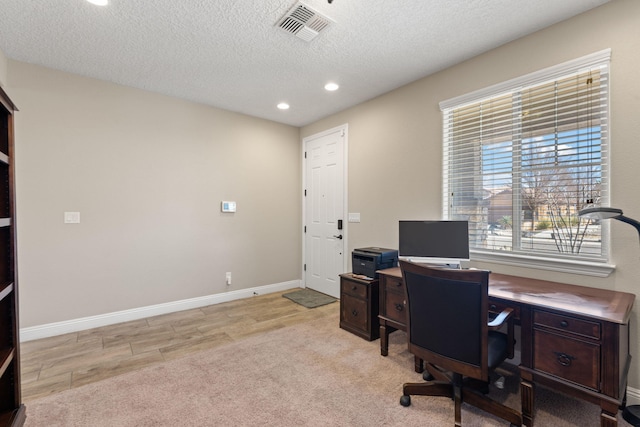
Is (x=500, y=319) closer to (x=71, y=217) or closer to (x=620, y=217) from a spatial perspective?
(x=620, y=217)

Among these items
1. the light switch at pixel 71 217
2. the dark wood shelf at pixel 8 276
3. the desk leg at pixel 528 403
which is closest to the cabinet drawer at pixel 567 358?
the desk leg at pixel 528 403

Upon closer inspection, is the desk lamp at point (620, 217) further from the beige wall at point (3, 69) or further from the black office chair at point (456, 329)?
the beige wall at point (3, 69)

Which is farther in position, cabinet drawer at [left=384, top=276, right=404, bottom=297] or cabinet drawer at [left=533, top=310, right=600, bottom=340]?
cabinet drawer at [left=384, top=276, right=404, bottom=297]

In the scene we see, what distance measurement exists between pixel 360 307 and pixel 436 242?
1.01 m

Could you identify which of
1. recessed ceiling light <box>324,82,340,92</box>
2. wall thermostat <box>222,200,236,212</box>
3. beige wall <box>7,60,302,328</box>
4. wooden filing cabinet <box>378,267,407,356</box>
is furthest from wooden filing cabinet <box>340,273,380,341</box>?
recessed ceiling light <box>324,82,340,92</box>

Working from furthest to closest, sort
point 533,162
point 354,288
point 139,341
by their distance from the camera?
point 354,288
point 139,341
point 533,162

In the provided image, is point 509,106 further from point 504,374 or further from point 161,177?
point 161,177

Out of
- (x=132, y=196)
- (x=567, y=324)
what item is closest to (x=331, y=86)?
(x=132, y=196)

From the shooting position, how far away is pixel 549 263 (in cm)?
229

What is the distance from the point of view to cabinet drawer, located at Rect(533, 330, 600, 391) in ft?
5.04

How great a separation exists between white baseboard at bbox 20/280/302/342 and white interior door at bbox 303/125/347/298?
0.78 m

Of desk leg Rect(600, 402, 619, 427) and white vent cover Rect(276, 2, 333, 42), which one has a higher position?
white vent cover Rect(276, 2, 333, 42)

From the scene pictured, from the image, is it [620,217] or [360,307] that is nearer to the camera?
[620,217]

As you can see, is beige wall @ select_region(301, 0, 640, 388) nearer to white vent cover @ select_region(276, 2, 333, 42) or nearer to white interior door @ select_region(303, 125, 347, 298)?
white interior door @ select_region(303, 125, 347, 298)
